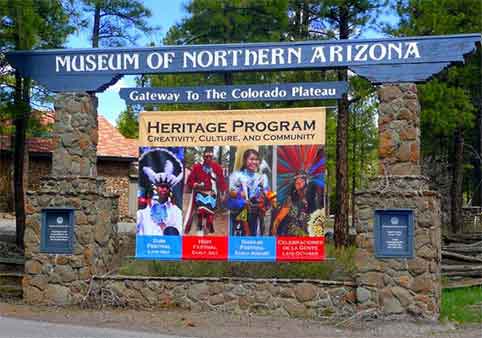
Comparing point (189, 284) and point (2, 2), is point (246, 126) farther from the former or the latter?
Answer: point (2, 2)

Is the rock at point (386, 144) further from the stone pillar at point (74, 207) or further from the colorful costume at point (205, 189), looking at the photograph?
the stone pillar at point (74, 207)

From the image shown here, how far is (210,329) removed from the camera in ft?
34.9

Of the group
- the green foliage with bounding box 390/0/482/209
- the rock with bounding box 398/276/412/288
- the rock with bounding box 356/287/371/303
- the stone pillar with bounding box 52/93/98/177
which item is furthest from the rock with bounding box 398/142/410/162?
the green foliage with bounding box 390/0/482/209

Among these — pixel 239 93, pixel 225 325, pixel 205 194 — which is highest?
pixel 239 93

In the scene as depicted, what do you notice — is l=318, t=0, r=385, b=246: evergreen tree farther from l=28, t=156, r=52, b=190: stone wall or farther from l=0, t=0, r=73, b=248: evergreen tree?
l=28, t=156, r=52, b=190: stone wall

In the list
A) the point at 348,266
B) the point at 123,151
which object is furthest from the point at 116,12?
the point at 123,151

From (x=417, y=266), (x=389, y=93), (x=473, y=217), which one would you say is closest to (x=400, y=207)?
(x=417, y=266)

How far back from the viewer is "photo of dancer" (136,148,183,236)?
13094mm

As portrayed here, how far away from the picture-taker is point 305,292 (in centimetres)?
1191

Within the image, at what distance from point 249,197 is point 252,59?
2.45m

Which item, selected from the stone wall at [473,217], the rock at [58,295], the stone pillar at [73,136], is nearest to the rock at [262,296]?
the rock at [58,295]

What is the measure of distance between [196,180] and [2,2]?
7.72 metres

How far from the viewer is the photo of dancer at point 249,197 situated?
42.1 feet

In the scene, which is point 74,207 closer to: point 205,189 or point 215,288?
point 205,189
